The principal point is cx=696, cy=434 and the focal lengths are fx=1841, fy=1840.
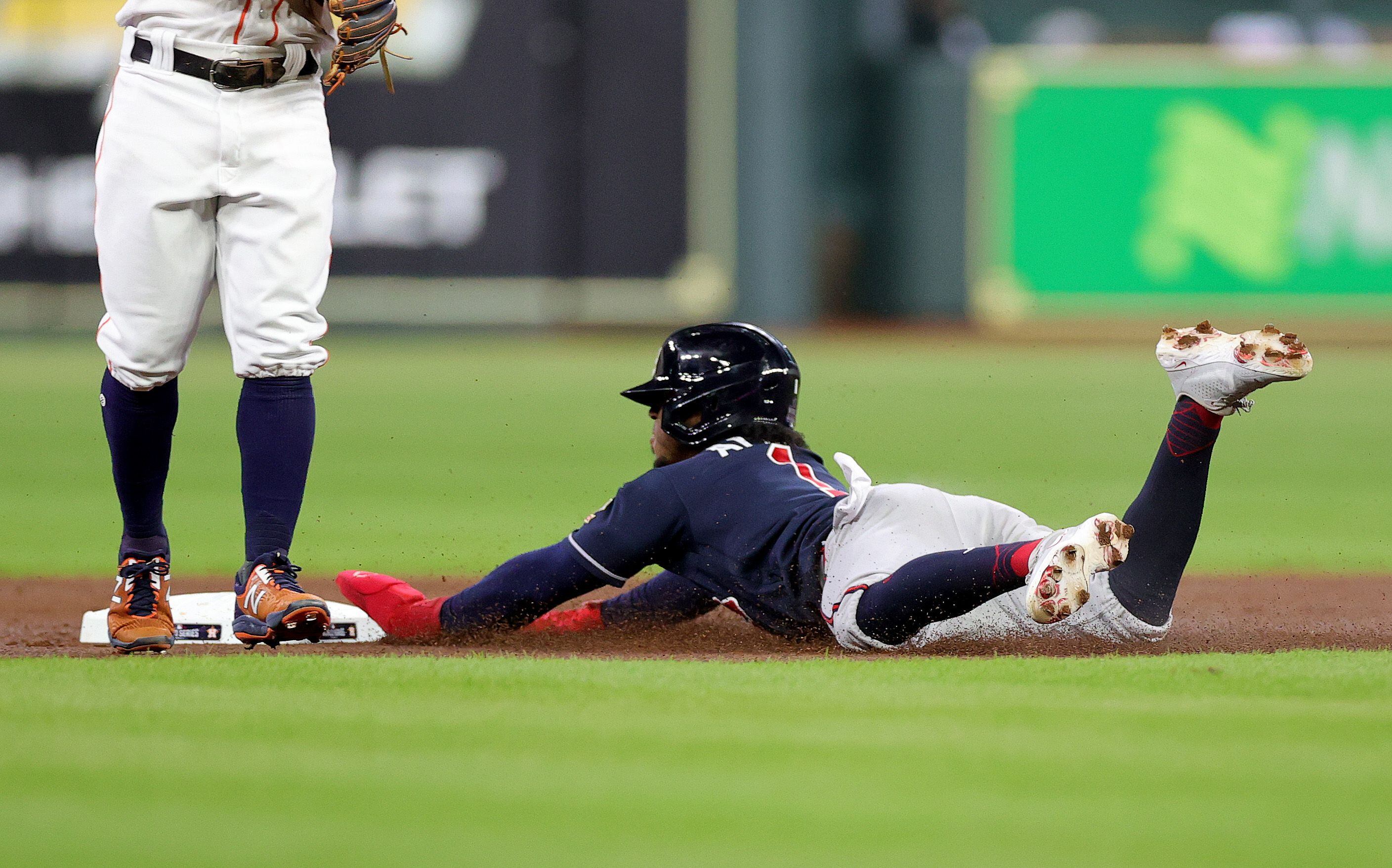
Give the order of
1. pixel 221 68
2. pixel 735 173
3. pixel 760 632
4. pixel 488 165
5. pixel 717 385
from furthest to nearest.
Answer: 1. pixel 735 173
2. pixel 488 165
3. pixel 760 632
4. pixel 717 385
5. pixel 221 68

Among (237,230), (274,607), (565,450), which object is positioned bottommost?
(565,450)

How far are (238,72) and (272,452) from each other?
0.74 meters

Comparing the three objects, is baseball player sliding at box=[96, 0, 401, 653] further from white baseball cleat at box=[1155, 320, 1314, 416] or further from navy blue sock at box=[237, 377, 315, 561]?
white baseball cleat at box=[1155, 320, 1314, 416]

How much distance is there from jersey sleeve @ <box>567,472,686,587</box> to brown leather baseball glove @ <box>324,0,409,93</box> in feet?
3.22

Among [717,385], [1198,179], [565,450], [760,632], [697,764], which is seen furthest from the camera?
[1198,179]

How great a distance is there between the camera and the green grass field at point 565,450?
6.02m

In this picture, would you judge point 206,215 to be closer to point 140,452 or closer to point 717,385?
point 140,452

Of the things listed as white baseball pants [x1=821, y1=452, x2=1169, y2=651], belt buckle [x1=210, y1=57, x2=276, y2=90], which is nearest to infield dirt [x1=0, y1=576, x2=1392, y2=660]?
white baseball pants [x1=821, y1=452, x2=1169, y2=651]

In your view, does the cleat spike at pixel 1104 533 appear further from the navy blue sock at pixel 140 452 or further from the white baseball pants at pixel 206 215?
the navy blue sock at pixel 140 452

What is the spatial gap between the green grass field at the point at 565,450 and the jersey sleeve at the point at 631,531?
159cm

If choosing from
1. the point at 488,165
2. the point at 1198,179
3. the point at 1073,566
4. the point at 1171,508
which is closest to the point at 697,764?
the point at 1073,566

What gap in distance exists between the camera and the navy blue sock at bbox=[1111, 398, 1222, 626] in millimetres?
3521

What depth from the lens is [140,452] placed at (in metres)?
3.77

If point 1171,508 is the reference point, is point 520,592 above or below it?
below
